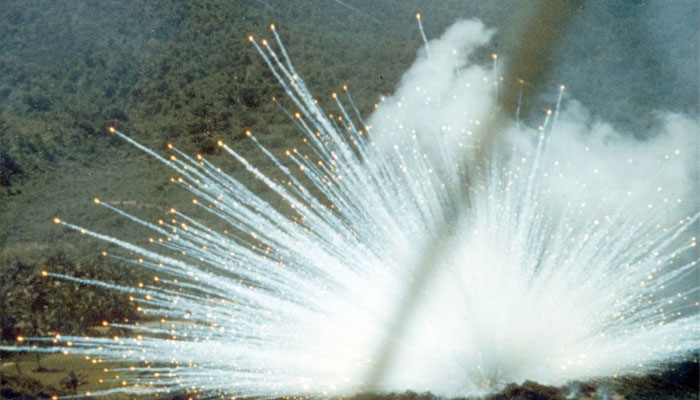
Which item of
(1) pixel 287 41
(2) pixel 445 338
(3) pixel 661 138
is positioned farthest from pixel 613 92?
(1) pixel 287 41

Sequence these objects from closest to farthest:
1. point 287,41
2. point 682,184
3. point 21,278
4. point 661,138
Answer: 1. point 682,184
2. point 661,138
3. point 21,278
4. point 287,41

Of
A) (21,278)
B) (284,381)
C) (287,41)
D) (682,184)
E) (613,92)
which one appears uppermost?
(287,41)

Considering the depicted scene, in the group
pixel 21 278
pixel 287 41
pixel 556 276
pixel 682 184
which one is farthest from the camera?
pixel 287 41

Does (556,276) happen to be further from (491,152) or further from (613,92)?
(613,92)

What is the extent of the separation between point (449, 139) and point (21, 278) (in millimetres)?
16315

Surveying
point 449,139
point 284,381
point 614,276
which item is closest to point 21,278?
point 284,381

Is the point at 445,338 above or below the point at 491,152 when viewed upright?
below

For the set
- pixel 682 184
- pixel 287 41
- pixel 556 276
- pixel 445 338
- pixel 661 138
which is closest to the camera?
pixel 445 338

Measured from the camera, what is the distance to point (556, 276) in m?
11.9

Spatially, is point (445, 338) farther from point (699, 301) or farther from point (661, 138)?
point (661, 138)

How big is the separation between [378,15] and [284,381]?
98.2 feet

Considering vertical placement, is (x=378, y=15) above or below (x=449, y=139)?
above

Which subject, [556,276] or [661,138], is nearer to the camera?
[556,276]

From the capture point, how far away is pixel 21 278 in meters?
20.3
